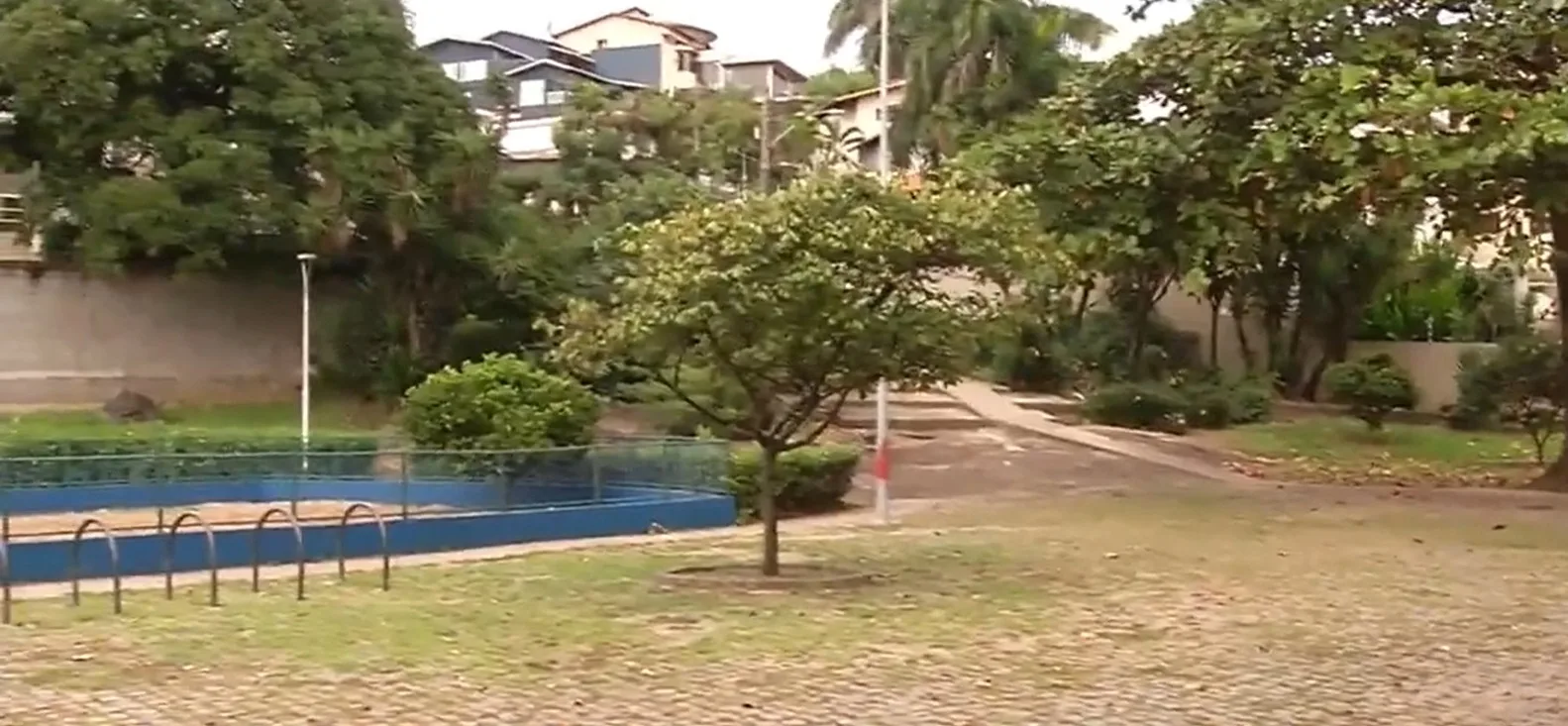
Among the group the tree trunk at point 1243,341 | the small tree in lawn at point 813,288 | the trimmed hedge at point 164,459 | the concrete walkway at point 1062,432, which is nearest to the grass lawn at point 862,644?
the small tree in lawn at point 813,288

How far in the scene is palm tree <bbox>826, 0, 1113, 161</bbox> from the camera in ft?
133

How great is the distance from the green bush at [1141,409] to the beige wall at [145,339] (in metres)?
14.8

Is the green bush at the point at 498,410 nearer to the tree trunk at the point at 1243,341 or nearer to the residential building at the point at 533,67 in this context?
the tree trunk at the point at 1243,341

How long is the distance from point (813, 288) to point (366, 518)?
6642 mm

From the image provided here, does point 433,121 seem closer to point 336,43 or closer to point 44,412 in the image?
point 336,43

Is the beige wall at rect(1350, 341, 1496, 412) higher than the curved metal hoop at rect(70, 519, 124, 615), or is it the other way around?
the beige wall at rect(1350, 341, 1496, 412)

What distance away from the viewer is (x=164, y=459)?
23781 mm

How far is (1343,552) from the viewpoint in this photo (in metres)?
18.6

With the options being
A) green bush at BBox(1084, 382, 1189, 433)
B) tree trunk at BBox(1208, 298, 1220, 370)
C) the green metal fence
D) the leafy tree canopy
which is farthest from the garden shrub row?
the green metal fence

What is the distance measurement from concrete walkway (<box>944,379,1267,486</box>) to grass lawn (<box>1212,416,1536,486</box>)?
45.0 inches

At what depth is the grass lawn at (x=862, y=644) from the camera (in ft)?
33.3

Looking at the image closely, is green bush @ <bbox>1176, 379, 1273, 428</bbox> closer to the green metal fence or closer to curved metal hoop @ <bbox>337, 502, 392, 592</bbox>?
the green metal fence

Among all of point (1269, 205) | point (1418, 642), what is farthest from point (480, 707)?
point (1269, 205)

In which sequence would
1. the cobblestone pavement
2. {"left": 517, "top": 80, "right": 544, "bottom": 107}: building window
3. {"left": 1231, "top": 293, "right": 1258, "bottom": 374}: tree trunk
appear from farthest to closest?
{"left": 517, "top": 80, "right": 544, "bottom": 107}: building window
{"left": 1231, "top": 293, "right": 1258, "bottom": 374}: tree trunk
the cobblestone pavement
